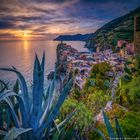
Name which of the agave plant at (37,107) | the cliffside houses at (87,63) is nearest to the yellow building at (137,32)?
the cliffside houses at (87,63)

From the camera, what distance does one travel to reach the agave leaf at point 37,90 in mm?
1290

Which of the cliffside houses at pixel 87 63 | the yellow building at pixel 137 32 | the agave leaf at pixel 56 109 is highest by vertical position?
the yellow building at pixel 137 32

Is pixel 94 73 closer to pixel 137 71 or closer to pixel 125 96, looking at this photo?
pixel 137 71

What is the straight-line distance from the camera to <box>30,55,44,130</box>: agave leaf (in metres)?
1.29

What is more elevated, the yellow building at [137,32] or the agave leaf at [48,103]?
the yellow building at [137,32]

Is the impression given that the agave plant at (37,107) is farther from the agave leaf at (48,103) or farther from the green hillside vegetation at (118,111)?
the green hillside vegetation at (118,111)

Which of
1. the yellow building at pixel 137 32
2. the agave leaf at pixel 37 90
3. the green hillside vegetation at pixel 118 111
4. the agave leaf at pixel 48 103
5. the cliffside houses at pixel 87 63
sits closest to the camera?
the agave leaf at pixel 37 90

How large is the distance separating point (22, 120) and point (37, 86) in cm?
25

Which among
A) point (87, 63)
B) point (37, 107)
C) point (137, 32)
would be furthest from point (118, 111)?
point (87, 63)

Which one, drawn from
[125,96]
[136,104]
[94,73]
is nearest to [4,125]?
[136,104]

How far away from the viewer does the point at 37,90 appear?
1.32 metres

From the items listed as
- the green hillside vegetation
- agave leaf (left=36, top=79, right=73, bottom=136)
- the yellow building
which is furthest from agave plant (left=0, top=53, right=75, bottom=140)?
the yellow building

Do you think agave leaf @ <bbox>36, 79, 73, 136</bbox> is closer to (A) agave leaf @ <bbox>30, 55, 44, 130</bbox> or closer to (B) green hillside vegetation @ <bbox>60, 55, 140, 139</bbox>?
(A) agave leaf @ <bbox>30, 55, 44, 130</bbox>

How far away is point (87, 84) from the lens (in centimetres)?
525
